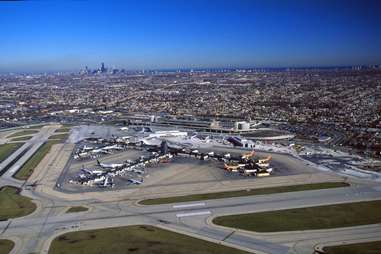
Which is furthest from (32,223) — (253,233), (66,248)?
(253,233)

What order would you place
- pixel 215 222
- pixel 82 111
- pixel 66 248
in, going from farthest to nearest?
pixel 82 111 → pixel 215 222 → pixel 66 248

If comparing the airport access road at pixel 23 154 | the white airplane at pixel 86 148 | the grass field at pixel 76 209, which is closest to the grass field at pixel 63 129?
the airport access road at pixel 23 154

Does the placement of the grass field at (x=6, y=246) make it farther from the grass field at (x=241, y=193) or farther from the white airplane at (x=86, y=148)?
the white airplane at (x=86, y=148)

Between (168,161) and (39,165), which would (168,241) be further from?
(39,165)

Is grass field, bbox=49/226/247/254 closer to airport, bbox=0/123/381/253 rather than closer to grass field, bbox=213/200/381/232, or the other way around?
airport, bbox=0/123/381/253

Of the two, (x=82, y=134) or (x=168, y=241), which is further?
(x=82, y=134)

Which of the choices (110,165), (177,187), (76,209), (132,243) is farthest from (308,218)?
(110,165)
